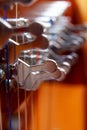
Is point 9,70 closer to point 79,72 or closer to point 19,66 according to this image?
point 19,66

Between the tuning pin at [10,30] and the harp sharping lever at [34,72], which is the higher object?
the tuning pin at [10,30]

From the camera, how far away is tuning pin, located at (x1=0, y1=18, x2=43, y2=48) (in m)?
0.32

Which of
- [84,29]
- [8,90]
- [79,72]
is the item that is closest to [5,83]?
[8,90]

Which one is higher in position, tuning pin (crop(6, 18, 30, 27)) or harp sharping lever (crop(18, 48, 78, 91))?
tuning pin (crop(6, 18, 30, 27))

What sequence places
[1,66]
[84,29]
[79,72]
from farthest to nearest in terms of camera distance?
[79,72] → [84,29] → [1,66]

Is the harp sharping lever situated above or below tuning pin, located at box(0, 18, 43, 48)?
below

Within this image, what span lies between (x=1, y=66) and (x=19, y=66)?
0.10 feet

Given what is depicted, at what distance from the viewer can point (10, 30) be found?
12.5 inches

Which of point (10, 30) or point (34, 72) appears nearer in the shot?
point (10, 30)

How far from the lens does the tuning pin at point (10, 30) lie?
32cm

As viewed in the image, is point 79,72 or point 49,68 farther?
point 79,72

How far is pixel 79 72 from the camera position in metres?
1.51

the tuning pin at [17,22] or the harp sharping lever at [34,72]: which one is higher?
the tuning pin at [17,22]

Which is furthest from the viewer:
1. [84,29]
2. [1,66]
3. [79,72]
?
[79,72]
